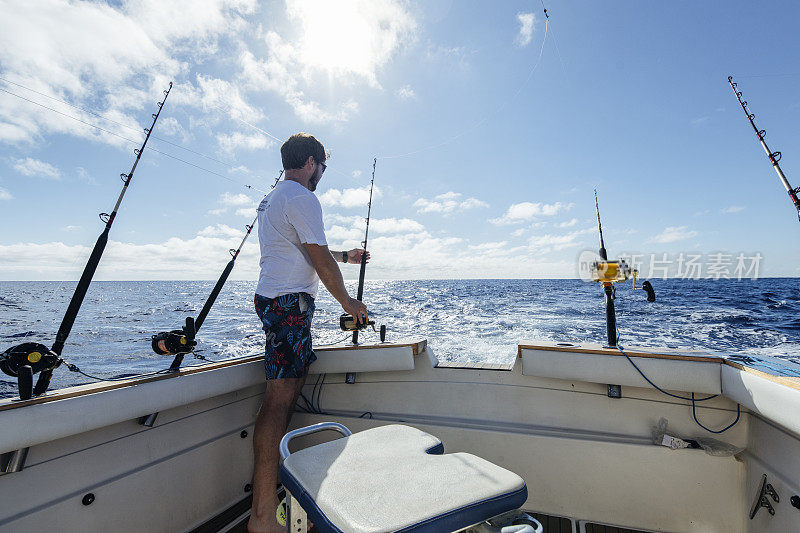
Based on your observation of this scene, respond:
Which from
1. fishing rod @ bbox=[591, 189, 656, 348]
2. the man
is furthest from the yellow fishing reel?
the man

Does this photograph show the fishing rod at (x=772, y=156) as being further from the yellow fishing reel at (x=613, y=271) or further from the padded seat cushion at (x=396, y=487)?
the padded seat cushion at (x=396, y=487)

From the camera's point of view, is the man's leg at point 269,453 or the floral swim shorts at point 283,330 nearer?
the man's leg at point 269,453

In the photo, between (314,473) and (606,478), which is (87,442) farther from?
(606,478)

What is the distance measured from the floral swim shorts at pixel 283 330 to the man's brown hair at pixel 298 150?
22.3 inches

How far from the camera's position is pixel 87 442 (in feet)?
4.10

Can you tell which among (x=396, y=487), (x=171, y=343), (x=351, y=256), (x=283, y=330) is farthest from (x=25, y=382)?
(x=351, y=256)

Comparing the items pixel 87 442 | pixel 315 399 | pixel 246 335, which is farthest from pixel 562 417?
pixel 246 335

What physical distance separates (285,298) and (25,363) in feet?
2.46

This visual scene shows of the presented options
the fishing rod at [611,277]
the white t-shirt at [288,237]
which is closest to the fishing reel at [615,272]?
the fishing rod at [611,277]

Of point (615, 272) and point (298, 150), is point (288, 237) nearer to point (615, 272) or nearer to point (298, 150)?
point (298, 150)

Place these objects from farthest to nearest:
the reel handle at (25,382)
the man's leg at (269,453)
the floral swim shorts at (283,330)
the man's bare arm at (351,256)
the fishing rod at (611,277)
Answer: the man's bare arm at (351,256), the fishing rod at (611,277), the floral swim shorts at (283,330), the man's leg at (269,453), the reel handle at (25,382)

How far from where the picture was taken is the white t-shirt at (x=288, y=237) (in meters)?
1.40

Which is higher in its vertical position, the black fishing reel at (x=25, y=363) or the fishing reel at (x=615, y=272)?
the fishing reel at (x=615, y=272)

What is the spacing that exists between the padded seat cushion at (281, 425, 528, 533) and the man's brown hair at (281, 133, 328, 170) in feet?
3.71
